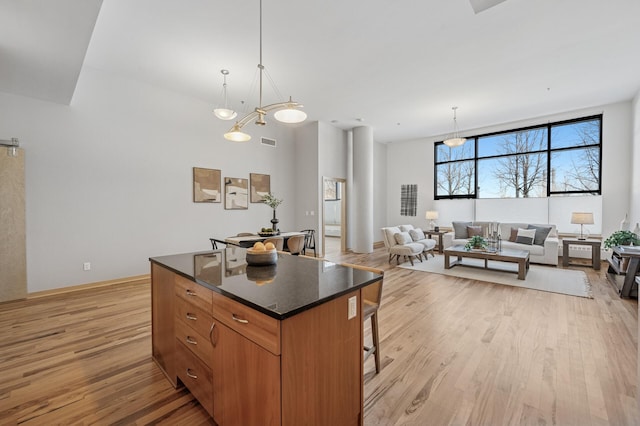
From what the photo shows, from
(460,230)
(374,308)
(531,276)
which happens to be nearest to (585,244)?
(531,276)

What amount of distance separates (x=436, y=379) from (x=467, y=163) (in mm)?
7568

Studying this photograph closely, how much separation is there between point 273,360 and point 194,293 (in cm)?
81

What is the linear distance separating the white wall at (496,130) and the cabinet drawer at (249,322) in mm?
8210

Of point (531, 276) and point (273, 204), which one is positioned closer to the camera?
point (531, 276)

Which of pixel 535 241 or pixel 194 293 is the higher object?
pixel 194 293

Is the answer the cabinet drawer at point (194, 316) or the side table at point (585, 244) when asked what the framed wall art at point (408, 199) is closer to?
the side table at point (585, 244)

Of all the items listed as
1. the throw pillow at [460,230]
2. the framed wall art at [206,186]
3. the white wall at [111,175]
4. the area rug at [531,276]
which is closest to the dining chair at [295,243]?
the white wall at [111,175]

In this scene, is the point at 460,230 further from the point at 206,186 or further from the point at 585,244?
the point at 206,186

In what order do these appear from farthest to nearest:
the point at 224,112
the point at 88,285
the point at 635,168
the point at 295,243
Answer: the point at 635,168, the point at 295,243, the point at 88,285, the point at 224,112

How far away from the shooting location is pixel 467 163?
824 cm

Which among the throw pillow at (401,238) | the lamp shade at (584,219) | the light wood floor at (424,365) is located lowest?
the light wood floor at (424,365)

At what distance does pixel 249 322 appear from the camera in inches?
50.0

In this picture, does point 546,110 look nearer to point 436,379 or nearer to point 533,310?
point 533,310

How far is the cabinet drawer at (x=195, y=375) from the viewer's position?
160 cm
